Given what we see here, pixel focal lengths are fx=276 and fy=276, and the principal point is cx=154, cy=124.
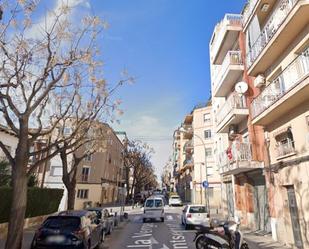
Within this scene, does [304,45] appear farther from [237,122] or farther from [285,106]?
[237,122]

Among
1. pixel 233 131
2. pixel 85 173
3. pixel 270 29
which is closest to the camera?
pixel 270 29

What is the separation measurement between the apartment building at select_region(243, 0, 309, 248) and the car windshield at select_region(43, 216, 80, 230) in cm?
837

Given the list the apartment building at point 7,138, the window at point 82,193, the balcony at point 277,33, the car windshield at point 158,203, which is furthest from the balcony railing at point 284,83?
the window at point 82,193

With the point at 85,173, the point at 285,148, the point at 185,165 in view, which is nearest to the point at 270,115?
the point at 285,148

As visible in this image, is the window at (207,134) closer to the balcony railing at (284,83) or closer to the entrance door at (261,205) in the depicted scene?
the entrance door at (261,205)

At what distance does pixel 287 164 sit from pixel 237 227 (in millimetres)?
4014

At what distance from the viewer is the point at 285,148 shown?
12.2 meters

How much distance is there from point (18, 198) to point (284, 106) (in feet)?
34.6

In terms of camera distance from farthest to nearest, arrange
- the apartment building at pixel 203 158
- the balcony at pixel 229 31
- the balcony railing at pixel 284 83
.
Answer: the apartment building at pixel 203 158 → the balcony at pixel 229 31 → the balcony railing at pixel 284 83

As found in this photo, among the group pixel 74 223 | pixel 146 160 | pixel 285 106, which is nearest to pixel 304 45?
pixel 285 106

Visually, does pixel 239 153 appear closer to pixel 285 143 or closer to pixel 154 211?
pixel 285 143

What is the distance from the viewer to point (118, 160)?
62.5 metres

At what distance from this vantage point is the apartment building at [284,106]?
10.3 m

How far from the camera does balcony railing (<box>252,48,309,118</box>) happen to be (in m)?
9.99
